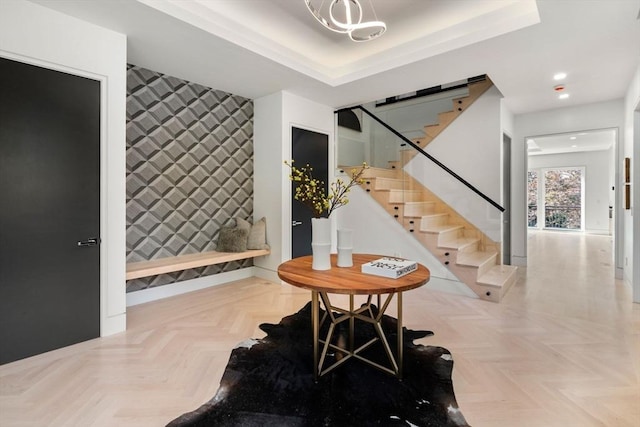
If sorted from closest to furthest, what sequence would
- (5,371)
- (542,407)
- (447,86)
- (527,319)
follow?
(542,407), (5,371), (527,319), (447,86)

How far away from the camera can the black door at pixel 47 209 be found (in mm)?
2432

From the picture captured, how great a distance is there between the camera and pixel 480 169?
193 inches

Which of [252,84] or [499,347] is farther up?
[252,84]

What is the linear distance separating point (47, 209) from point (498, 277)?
16.2ft

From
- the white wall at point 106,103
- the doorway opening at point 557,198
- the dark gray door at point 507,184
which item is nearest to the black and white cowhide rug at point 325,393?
the white wall at point 106,103

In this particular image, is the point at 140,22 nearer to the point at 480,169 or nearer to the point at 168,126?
the point at 168,126

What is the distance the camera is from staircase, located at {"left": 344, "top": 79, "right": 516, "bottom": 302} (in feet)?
13.3

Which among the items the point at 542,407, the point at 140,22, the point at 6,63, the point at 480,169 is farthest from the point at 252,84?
the point at 542,407

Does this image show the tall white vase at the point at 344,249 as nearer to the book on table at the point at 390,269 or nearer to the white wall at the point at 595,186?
the book on table at the point at 390,269

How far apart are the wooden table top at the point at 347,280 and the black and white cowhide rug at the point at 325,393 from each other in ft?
2.25

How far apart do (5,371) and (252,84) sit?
3.79 meters

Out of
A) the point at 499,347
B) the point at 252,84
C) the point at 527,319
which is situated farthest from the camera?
the point at 252,84

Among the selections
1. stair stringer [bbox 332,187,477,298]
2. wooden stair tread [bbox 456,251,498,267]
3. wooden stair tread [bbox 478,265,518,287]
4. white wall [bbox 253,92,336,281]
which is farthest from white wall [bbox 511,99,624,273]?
white wall [bbox 253,92,336,281]

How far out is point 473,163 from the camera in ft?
16.3
